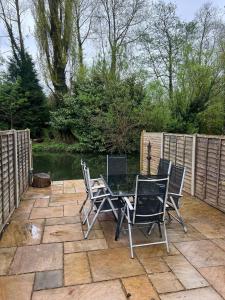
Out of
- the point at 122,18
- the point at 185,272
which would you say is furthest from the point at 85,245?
the point at 122,18

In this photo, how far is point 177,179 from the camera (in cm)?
367

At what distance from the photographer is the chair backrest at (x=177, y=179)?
11.6 feet

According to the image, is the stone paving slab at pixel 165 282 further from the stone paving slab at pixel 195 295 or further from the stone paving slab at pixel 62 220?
the stone paving slab at pixel 62 220

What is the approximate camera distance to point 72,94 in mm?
13773

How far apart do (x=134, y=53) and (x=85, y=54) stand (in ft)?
9.79

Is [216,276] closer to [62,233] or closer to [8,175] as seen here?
[62,233]

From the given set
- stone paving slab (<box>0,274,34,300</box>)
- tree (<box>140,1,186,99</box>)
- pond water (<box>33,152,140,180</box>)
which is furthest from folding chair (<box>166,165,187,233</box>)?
tree (<box>140,1,186,99</box>)

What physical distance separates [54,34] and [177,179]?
1286 centimetres

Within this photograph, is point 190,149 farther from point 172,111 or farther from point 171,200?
point 172,111

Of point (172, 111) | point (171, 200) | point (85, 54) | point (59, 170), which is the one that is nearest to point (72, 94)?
point (85, 54)

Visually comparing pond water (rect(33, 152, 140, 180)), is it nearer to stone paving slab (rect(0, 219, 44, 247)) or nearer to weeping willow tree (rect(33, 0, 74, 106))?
weeping willow tree (rect(33, 0, 74, 106))

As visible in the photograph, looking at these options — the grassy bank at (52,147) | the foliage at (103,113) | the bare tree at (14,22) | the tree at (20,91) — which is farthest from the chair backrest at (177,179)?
the bare tree at (14,22)

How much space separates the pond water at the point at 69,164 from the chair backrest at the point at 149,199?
667 centimetres

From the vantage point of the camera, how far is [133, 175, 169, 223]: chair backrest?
287 cm
